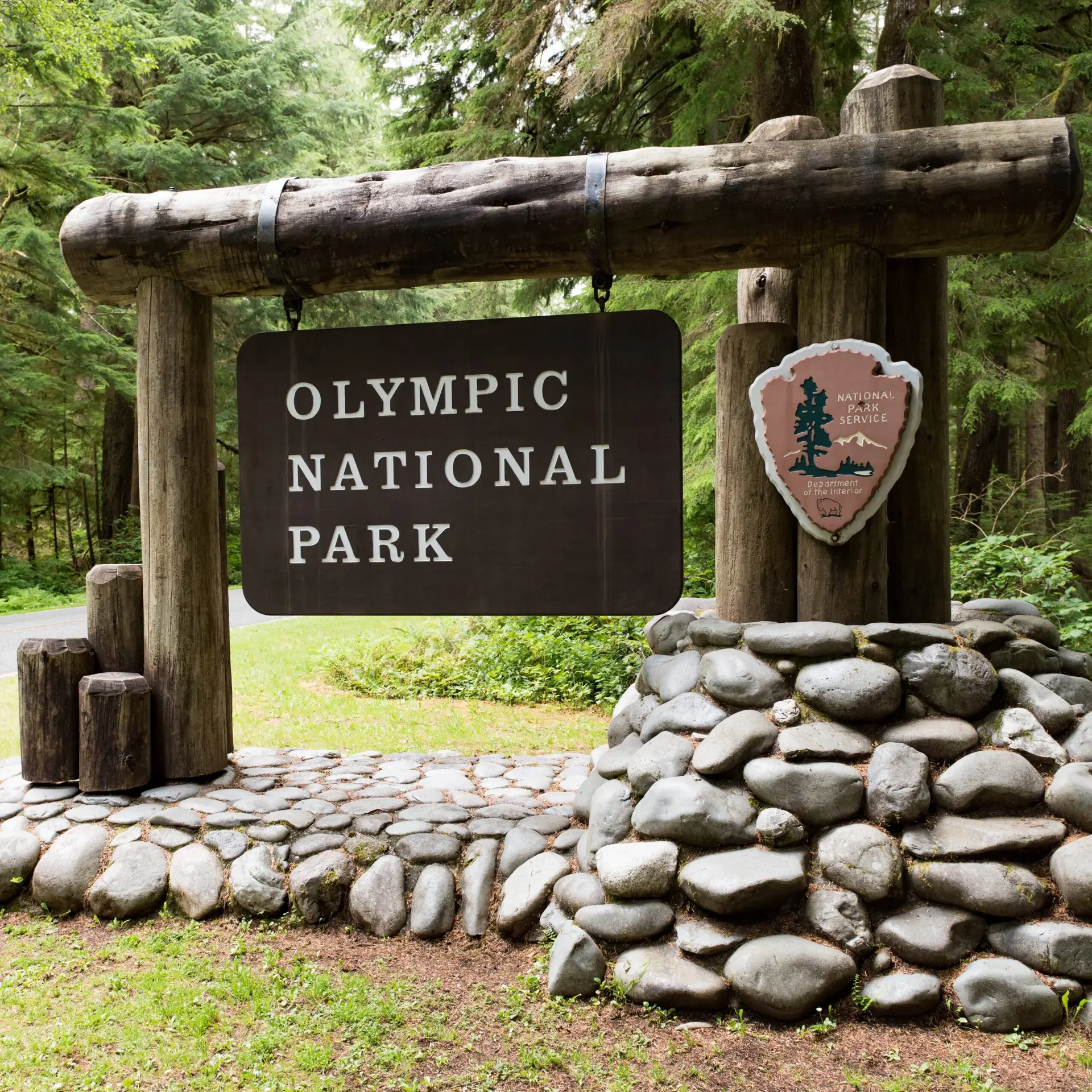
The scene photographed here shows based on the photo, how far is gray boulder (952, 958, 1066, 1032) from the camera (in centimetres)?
263

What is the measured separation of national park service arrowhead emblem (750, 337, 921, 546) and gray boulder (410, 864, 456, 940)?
6.59 ft

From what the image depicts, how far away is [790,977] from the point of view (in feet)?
8.88

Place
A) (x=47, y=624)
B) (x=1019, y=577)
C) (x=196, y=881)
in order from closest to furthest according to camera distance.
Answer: (x=196, y=881)
(x=1019, y=577)
(x=47, y=624)

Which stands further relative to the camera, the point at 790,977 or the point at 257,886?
the point at 257,886

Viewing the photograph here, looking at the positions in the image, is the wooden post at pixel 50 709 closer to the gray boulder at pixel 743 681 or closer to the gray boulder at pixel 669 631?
the gray boulder at pixel 669 631

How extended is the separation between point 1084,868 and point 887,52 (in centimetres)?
820

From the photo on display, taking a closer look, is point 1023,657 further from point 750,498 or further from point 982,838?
point 750,498

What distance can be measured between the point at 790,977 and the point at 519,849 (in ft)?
3.99

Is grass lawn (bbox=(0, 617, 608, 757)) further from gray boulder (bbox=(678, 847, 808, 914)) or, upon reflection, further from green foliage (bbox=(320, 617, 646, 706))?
gray boulder (bbox=(678, 847, 808, 914))

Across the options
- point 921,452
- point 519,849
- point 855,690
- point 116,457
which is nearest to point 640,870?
point 519,849

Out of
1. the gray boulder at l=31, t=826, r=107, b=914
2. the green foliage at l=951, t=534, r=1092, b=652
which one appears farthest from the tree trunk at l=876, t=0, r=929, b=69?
the gray boulder at l=31, t=826, r=107, b=914

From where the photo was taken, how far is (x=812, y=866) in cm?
293

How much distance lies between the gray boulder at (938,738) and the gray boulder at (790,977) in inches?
30.1

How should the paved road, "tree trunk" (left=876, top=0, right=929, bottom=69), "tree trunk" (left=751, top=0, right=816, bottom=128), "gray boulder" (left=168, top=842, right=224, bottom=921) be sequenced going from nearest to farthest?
1. "gray boulder" (left=168, top=842, right=224, bottom=921)
2. "tree trunk" (left=751, top=0, right=816, bottom=128)
3. "tree trunk" (left=876, top=0, right=929, bottom=69)
4. the paved road
